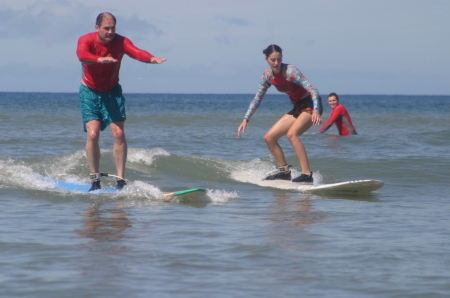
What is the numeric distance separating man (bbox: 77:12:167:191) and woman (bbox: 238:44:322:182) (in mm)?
1705

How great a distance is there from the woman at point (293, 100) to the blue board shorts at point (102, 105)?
172 centimetres

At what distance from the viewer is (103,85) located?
7.21m

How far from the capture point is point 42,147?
1370 cm

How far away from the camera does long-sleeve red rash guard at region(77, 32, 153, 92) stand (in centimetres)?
676

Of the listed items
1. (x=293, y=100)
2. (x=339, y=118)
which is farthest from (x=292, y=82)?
(x=339, y=118)

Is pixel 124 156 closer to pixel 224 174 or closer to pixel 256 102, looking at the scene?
pixel 256 102

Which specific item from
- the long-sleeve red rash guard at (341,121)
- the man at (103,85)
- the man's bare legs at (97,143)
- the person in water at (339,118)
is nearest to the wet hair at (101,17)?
the man at (103,85)

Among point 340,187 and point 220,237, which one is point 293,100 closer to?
point 340,187

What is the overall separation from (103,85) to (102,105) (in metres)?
0.23

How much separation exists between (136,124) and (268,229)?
19.4 metres

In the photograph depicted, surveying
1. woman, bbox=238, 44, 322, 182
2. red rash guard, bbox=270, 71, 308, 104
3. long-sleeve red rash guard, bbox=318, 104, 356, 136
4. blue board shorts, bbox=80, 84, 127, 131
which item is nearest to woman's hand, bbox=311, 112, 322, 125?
woman, bbox=238, 44, 322, 182

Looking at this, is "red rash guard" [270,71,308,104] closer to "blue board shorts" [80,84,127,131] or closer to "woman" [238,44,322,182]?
"woman" [238,44,322,182]

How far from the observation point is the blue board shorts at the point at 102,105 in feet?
23.7

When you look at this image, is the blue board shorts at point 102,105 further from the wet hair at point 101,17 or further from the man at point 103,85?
the wet hair at point 101,17
